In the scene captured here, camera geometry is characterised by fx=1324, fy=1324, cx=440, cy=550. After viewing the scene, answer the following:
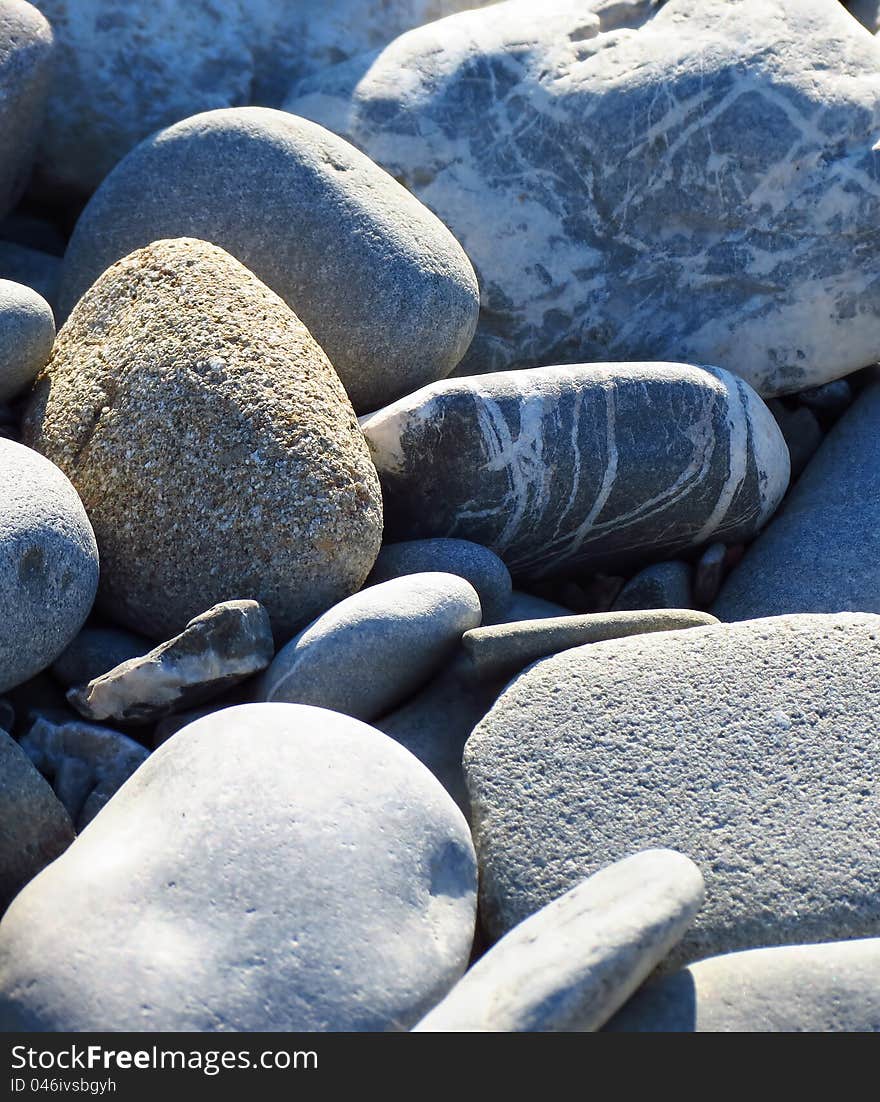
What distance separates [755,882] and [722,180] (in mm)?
2106

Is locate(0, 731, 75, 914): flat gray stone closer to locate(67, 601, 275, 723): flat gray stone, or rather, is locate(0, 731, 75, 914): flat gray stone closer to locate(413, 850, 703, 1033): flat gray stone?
locate(67, 601, 275, 723): flat gray stone

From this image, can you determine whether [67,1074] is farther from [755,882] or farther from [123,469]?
[123,469]

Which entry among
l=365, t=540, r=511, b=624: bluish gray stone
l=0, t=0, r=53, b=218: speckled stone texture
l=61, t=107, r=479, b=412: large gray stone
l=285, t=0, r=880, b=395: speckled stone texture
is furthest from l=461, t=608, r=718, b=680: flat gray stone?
l=0, t=0, r=53, b=218: speckled stone texture

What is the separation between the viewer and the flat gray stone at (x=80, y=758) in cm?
236

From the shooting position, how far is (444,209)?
3.61m

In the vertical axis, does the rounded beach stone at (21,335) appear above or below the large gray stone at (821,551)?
above

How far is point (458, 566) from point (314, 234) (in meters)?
0.90

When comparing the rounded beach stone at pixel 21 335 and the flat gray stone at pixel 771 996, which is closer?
the flat gray stone at pixel 771 996

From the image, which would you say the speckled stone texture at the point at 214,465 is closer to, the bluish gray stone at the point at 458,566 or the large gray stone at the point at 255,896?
the bluish gray stone at the point at 458,566

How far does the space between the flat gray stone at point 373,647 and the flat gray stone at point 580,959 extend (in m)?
0.66

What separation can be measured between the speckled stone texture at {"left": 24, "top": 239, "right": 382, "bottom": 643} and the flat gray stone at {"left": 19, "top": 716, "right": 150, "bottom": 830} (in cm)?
32

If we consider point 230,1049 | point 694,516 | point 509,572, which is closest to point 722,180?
point 694,516

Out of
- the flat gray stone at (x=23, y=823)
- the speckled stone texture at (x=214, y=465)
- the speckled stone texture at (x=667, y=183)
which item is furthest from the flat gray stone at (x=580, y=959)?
the speckled stone texture at (x=667, y=183)

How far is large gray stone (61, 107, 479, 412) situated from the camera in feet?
10.1
